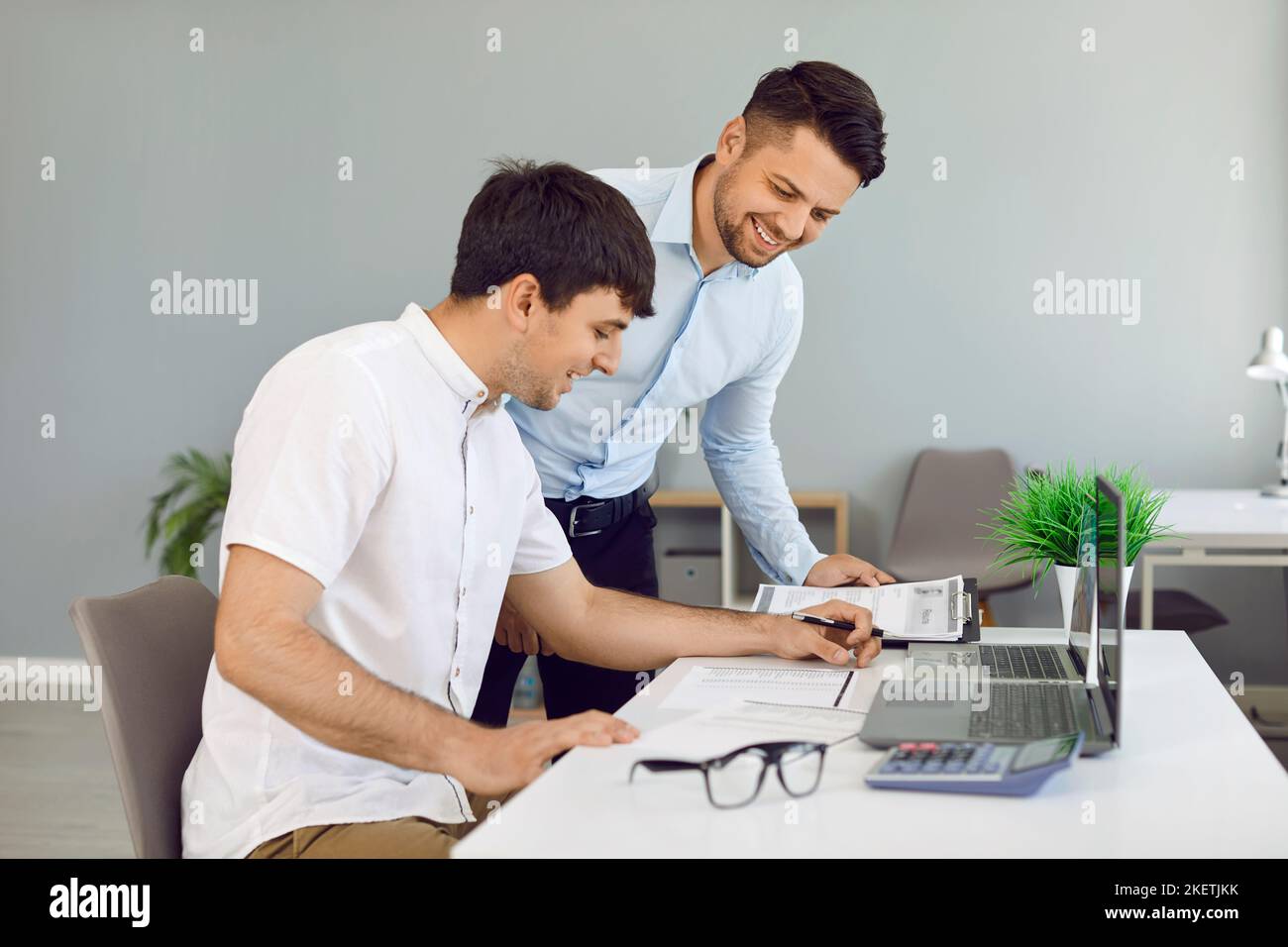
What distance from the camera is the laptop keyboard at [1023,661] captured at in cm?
160

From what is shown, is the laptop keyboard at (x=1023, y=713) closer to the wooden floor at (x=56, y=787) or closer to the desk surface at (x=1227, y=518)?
the desk surface at (x=1227, y=518)

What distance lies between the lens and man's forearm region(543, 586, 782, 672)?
177 cm

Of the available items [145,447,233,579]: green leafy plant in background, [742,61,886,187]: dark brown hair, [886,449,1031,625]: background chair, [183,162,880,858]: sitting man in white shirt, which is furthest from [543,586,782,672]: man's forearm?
[145,447,233,579]: green leafy plant in background

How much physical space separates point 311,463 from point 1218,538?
2.47m

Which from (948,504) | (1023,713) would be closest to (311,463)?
(1023,713)

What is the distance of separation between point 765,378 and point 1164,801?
1436 millimetres

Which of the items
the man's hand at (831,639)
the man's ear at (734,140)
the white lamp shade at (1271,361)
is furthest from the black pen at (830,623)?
the white lamp shade at (1271,361)

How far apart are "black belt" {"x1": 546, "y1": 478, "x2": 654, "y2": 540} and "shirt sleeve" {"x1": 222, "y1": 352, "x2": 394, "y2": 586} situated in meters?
0.80

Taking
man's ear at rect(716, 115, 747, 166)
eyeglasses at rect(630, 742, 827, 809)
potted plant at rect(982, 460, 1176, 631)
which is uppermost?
man's ear at rect(716, 115, 747, 166)

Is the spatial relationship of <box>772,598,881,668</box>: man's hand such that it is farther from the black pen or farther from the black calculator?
the black calculator

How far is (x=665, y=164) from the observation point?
14.3 feet

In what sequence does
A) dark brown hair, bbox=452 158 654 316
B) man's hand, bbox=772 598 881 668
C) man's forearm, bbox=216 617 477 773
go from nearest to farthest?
man's forearm, bbox=216 617 477 773 < dark brown hair, bbox=452 158 654 316 < man's hand, bbox=772 598 881 668
